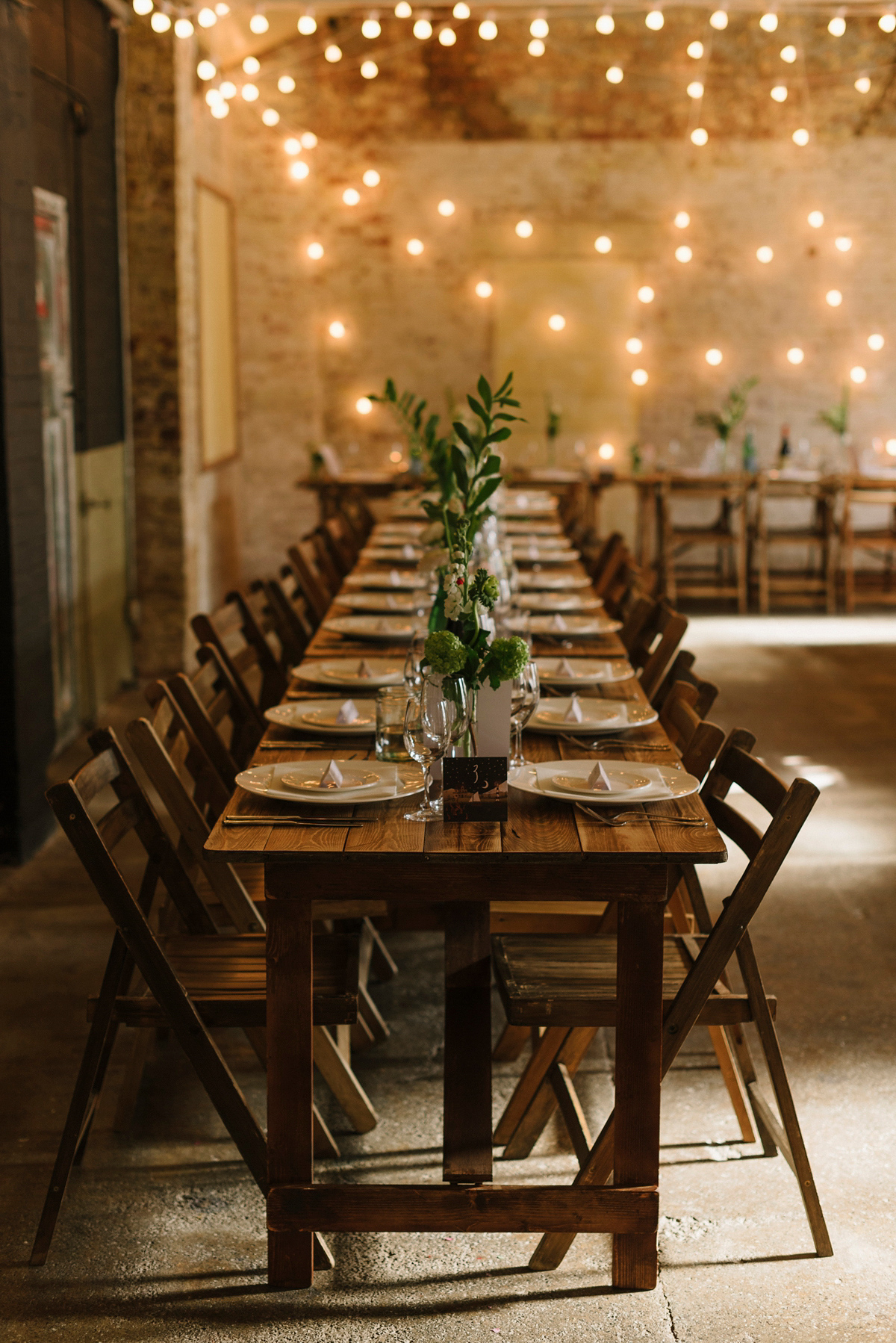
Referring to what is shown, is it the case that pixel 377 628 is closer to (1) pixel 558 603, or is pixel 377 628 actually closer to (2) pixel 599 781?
(1) pixel 558 603

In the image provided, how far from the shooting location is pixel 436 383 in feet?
37.1

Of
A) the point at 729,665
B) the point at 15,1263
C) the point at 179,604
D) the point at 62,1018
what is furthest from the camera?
the point at 729,665

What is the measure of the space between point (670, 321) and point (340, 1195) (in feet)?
32.0

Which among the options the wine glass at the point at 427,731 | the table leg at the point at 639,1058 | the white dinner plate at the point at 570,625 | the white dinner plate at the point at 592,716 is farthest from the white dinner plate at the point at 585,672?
the table leg at the point at 639,1058

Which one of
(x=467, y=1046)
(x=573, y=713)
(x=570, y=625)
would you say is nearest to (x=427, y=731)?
(x=467, y=1046)

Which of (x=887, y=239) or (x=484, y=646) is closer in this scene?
(x=484, y=646)

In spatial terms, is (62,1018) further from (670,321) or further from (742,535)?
(670,321)

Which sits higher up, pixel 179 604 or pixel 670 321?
pixel 670 321

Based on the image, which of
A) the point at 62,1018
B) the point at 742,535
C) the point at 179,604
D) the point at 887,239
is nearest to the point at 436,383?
the point at 742,535

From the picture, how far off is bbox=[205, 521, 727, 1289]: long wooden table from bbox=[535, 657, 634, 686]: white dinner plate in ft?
3.29

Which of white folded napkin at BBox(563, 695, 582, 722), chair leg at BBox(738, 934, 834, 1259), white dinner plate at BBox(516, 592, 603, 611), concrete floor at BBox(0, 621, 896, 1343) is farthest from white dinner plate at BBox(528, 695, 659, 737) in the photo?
white dinner plate at BBox(516, 592, 603, 611)

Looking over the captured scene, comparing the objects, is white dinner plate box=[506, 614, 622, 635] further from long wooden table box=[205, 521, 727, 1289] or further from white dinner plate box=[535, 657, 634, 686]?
long wooden table box=[205, 521, 727, 1289]

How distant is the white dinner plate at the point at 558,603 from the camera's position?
4.75m

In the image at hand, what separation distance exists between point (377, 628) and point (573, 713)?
1.26m
